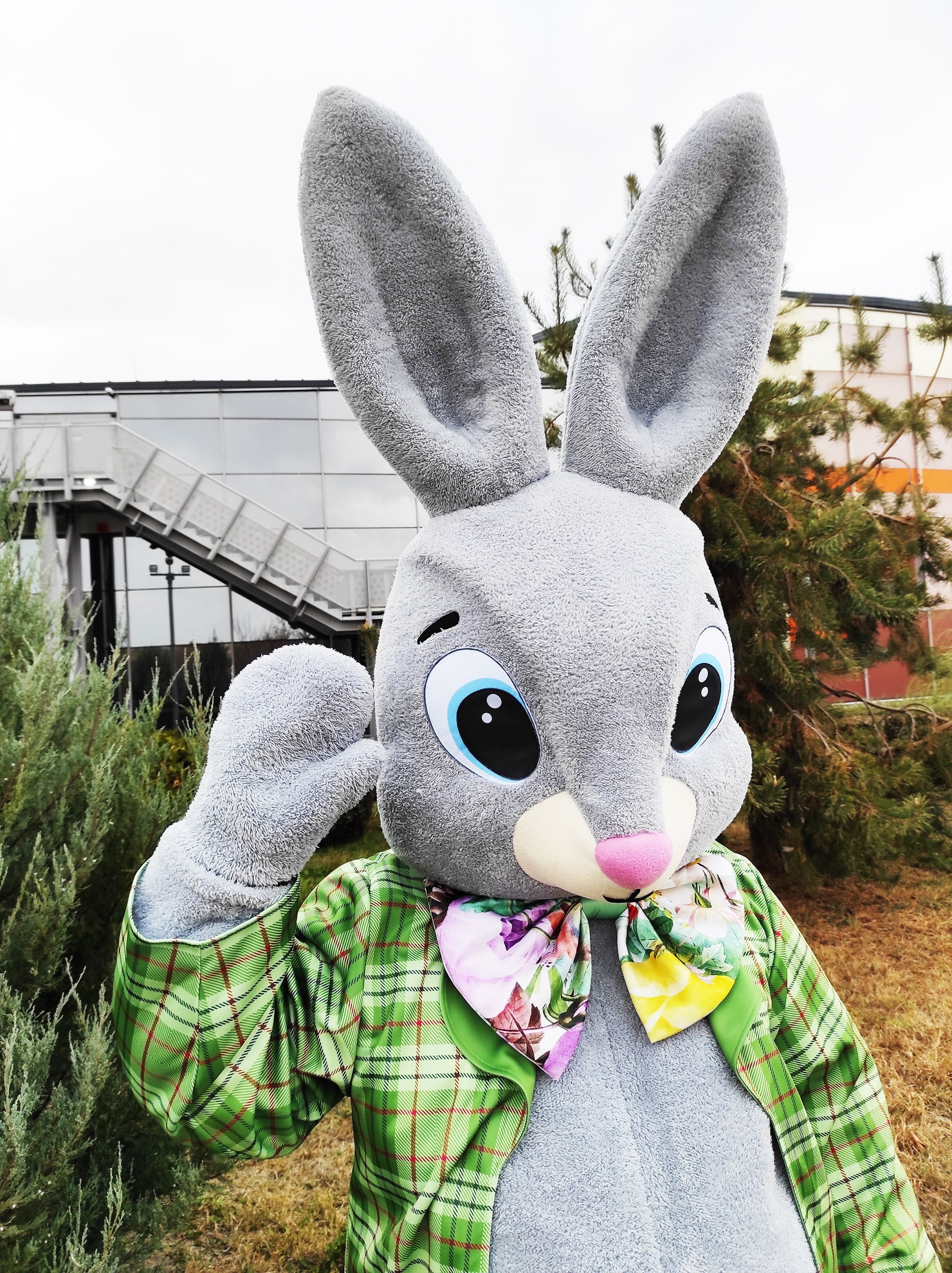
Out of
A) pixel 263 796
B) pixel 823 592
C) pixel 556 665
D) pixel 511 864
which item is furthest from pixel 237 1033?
pixel 823 592

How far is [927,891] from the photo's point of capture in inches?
238

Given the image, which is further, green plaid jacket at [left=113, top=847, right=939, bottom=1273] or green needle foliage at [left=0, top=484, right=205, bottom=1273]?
green needle foliage at [left=0, top=484, right=205, bottom=1273]

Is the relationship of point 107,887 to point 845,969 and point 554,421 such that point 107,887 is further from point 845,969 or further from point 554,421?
point 845,969

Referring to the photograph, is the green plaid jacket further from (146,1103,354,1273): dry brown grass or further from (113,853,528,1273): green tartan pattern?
(146,1103,354,1273): dry brown grass

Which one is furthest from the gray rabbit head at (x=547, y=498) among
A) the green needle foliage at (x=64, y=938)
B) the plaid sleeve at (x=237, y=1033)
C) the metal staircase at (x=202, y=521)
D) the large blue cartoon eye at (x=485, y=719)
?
the metal staircase at (x=202, y=521)

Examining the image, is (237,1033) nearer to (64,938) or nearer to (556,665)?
(64,938)

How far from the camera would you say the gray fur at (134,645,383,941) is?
1.19m

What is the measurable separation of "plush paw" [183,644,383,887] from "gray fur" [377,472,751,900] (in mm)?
107

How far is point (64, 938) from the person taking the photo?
4.87 feet

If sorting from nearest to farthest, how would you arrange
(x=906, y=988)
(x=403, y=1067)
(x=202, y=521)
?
(x=403, y=1067), (x=906, y=988), (x=202, y=521)

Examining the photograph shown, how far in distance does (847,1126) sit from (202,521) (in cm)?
980

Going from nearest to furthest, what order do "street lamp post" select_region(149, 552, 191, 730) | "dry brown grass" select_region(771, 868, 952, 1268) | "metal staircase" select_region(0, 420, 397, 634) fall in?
"dry brown grass" select_region(771, 868, 952, 1268) < "metal staircase" select_region(0, 420, 397, 634) < "street lamp post" select_region(149, 552, 191, 730)

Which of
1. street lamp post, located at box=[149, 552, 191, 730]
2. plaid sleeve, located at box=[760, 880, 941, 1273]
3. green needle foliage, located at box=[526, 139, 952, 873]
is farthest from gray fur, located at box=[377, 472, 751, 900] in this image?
street lamp post, located at box=[149, 552, 191, 730]

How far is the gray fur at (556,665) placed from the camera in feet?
3.99
